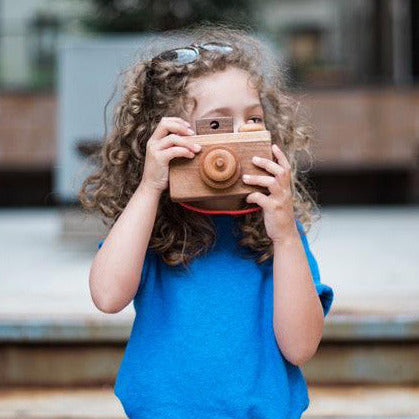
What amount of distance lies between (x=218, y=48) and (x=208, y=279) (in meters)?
0.39

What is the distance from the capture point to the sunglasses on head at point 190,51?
1.30 meters

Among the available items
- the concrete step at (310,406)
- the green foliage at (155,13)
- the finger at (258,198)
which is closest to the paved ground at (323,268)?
the concrete step at (310,406)

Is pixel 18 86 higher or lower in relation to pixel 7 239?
higher

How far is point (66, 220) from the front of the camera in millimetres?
4734

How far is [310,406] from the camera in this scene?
2.06m

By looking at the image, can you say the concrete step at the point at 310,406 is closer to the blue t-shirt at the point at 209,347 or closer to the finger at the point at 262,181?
the blue t-shirt at the point at 209,347

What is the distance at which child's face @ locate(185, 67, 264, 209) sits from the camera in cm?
122

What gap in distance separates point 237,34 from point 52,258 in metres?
2.74

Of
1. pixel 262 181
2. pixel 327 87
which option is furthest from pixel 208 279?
pixel 327 87

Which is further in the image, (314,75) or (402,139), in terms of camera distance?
(314,75)

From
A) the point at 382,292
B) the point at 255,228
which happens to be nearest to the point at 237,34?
the point at 255,228

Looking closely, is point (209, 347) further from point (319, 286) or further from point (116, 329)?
point (116, 329)

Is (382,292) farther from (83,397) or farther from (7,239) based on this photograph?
(7,239)

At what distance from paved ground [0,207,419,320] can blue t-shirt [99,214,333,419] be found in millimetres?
390
